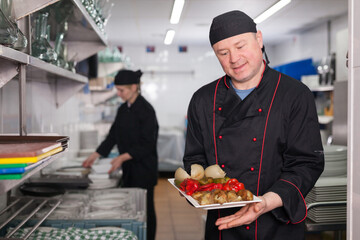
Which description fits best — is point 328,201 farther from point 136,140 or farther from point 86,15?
point 136,140

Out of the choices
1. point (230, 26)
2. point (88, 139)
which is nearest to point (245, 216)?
point (230, 26)

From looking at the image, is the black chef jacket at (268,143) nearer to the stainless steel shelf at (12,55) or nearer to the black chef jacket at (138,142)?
the stainless steel shelf at (12,55)

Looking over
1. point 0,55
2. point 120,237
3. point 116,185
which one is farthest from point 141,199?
point 0,55

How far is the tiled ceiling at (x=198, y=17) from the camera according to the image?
5.21 meters

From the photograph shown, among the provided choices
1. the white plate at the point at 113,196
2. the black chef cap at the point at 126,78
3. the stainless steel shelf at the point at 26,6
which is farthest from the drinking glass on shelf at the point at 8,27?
the black chef cap at the point at 126,78

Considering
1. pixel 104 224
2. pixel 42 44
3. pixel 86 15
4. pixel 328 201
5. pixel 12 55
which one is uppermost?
pixel 86 15

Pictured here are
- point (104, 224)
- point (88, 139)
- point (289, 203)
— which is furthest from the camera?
point (88, 139)

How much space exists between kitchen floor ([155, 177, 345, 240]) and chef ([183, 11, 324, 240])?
1.82m

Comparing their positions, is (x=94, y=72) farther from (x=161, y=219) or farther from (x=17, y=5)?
(x=17, y=5)

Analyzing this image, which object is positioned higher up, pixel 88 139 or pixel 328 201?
pixel 88 139

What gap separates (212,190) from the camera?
1.42 metres

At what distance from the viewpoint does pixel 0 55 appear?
1.08 metres

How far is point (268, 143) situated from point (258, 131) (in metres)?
0.06

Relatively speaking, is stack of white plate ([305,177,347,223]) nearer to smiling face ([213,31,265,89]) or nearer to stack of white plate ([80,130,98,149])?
smiling face ([213,31,265,89])
